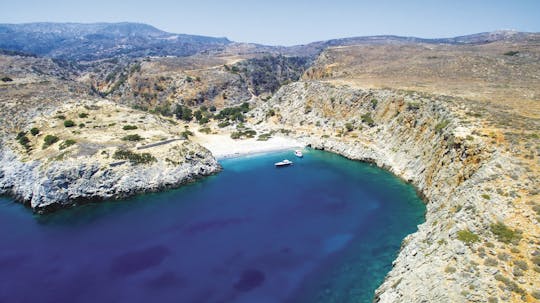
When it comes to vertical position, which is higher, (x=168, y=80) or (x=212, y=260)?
(x=168, y=80)

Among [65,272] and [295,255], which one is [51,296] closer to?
[65,272]

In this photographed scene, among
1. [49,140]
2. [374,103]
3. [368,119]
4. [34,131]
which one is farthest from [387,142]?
[34,131]

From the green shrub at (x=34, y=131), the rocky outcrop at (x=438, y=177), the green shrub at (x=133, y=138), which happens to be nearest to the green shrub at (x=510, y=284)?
the rocky outcrop at (x=438, y=177)

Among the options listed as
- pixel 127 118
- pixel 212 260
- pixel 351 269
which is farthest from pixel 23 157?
pixel 351 269

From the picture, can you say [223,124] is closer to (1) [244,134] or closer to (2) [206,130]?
(2) [206,130]

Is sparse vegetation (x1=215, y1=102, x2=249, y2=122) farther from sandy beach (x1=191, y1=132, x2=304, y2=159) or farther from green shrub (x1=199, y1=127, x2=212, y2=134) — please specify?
sandy beach (x1=191, y1=132, x2=304, y2=159)
